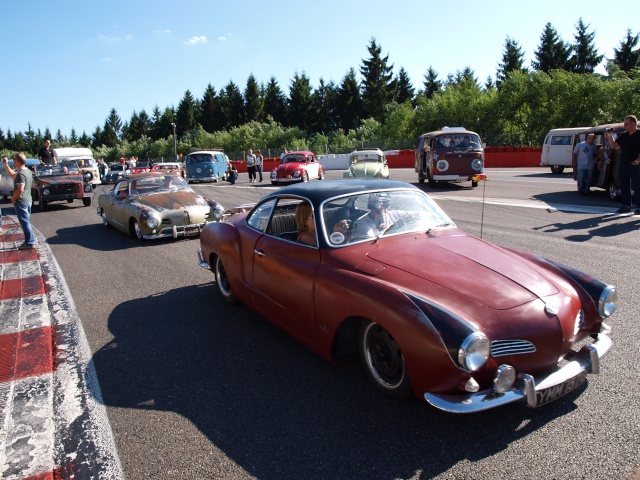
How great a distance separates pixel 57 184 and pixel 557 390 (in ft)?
57.0

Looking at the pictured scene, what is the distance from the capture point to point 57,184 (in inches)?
652

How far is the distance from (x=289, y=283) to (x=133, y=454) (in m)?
1.71

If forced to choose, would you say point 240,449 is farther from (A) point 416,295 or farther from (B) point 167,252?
(B) point 167,252

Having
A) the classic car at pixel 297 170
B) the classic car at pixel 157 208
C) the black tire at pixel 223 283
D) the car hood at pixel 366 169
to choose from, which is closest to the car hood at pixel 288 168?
the classic car at pixel 297 170

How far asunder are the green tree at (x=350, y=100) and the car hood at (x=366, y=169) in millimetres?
53334

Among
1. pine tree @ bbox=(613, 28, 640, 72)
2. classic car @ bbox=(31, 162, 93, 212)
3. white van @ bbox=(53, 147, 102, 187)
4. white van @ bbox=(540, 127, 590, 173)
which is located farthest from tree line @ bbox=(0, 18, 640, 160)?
classic car @ bbox=(31, 162, 93, 212)

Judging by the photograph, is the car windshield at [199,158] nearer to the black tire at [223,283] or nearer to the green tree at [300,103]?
the black tire at [223,283]

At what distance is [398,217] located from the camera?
4246mm

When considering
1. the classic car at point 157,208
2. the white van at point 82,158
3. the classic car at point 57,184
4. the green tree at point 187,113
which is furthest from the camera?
the green tree at point 187,113

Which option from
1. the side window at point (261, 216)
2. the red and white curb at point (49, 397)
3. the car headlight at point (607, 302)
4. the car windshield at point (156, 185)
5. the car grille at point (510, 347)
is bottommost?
the red and white curb at point (49, 397)

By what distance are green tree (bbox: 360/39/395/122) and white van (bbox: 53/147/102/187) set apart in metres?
47.5

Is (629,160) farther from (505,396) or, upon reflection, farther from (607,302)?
(505,396)

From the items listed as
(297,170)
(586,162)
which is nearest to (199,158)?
(297,170)

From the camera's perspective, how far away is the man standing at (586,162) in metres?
12.8
